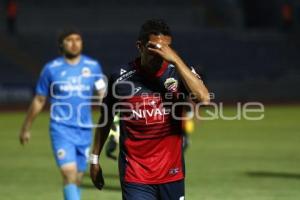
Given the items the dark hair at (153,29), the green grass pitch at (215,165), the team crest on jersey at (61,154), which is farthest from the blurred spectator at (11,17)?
the dark hair at (153,29)

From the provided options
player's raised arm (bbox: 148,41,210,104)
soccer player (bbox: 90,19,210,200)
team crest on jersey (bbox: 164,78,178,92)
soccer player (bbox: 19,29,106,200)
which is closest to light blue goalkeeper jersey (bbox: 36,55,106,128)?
soccer player (bbox: 19,29,106,200)

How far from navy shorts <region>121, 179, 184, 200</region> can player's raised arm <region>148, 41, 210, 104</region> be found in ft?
2.63

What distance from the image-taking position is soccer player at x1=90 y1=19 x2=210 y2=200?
6617mm

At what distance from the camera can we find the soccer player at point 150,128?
662cm

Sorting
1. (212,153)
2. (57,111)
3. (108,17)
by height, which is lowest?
(212,153)

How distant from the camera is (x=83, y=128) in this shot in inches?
411

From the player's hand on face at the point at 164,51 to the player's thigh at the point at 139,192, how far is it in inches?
43.5

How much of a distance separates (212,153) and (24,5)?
87.3 feet

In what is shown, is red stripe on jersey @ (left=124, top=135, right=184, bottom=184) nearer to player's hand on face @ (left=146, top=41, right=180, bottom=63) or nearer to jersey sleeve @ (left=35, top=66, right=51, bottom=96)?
player's hand on face @ (left=146, top=41, right=180, bottom=63)

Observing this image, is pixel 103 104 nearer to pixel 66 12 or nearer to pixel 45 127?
pixel 45 127

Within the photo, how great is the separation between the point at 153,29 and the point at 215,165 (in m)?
9.76

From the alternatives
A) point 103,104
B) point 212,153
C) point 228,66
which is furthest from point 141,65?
point 228,66

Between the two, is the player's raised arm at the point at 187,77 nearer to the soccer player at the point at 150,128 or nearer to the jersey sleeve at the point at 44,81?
the soccer player at the point at 150,128

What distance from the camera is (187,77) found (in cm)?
621
